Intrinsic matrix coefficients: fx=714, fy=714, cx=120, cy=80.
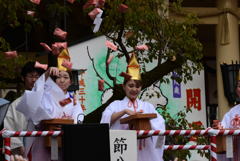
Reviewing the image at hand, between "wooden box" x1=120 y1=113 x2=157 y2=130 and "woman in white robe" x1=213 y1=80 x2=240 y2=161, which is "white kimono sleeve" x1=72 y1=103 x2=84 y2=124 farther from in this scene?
"woman in white robe" x1=213 y1=80 x2=240 y2=161

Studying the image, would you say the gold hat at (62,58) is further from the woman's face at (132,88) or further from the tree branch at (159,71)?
the tree branch at (159,71)

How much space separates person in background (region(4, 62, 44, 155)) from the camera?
7.41 m

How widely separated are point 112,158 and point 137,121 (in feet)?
1.57

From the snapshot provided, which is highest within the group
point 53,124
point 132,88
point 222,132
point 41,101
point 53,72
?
point 53,72

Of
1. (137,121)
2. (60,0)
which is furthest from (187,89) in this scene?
(137,121)

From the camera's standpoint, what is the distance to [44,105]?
7.16 m

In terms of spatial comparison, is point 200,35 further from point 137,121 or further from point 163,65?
point 137,121

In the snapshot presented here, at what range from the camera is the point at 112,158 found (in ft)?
24.2

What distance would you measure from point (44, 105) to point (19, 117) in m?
0.49

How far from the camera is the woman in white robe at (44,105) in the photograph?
709 cm

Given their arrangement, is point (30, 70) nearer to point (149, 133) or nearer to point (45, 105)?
point (45, 105)

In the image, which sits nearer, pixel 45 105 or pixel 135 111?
pixel 45 105

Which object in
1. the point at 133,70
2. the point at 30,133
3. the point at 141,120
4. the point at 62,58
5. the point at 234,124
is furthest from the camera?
the point at 234,124

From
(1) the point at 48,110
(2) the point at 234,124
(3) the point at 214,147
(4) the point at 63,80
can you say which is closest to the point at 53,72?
(4) the point at 63,80
